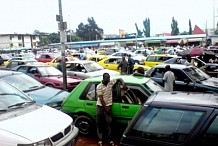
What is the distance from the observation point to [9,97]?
5.18 meters

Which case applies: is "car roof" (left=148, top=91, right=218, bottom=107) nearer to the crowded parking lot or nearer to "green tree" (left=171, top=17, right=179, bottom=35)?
the crowded parking lot

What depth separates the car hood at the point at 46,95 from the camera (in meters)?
7.92

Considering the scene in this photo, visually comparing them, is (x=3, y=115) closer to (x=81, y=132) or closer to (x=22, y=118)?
(x=22, y=118)

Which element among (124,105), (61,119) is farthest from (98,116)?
(61,119)

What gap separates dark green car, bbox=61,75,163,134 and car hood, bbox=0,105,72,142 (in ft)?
5.53

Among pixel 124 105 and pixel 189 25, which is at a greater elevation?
pixel 189 25

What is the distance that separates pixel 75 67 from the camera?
49.1ft

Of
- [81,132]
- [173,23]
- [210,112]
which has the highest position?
[173,23]

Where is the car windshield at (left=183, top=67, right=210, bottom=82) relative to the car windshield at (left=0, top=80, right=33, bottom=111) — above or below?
below

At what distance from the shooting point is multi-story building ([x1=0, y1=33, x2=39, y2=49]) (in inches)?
3784

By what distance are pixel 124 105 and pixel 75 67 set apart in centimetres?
888

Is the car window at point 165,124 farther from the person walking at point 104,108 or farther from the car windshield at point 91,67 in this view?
the car windshield at point 91,67

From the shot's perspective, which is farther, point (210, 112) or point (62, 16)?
point (62, 16)

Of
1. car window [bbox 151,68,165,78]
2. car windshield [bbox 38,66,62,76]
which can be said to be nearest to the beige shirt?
car window [bbox 151,68,165,78]
